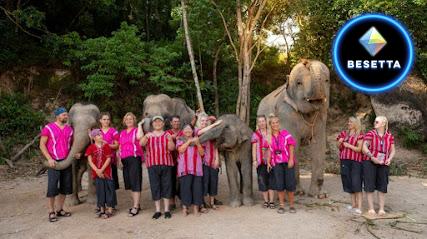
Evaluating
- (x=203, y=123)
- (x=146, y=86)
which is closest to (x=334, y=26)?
(x=146, y=86)

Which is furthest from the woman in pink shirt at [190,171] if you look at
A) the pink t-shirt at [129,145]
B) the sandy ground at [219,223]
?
the pink t-shirt at [129,145]

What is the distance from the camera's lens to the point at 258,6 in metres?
14.9

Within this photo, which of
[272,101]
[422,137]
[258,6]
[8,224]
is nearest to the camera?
[8,224]

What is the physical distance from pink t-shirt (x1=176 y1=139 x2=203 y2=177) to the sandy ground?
0.66 meters

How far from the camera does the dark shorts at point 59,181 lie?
6.68 m

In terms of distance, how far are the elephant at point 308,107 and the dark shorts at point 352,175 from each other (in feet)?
3.04

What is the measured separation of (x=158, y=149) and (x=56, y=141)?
1553 mm

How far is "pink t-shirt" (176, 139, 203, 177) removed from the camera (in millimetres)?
6766

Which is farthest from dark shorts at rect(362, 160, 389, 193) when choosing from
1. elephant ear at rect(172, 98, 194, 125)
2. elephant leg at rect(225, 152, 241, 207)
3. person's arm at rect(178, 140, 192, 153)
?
elephant ear at rect(172, 98, 194, 125)

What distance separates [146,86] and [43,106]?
3.66 metres

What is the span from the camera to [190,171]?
6773 mm

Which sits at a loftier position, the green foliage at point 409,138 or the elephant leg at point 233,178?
the green foliage at point 409,138

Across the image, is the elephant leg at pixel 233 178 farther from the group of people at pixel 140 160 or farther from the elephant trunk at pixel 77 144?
the elephant trunk at pixel 77 144

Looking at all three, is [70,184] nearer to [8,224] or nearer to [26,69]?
[8,224]
